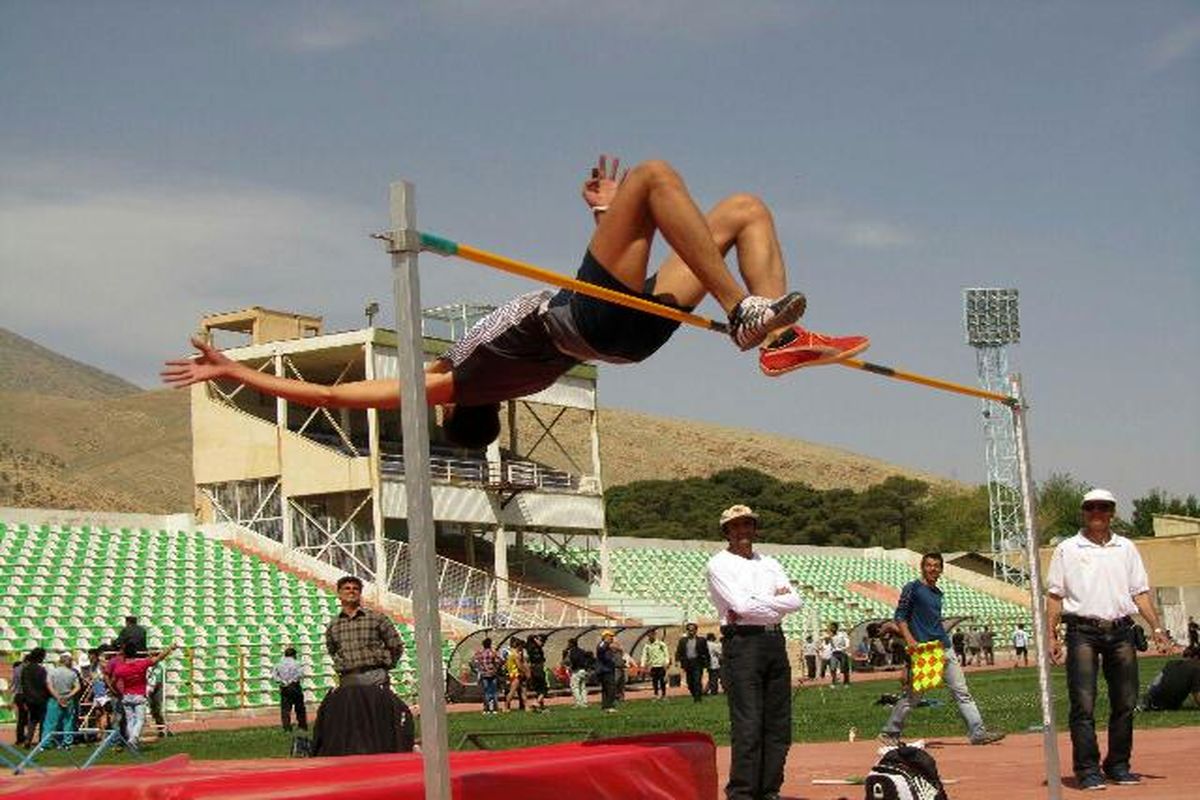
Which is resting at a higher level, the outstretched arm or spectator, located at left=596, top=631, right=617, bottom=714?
the outstretched arm

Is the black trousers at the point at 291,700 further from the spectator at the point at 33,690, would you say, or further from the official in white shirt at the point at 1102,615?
the official in white shirt at the point at 1102,615

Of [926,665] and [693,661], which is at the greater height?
[926,665]

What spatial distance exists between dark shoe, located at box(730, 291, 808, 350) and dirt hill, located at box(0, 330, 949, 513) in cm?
11738

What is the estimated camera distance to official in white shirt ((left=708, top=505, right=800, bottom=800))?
8117mm

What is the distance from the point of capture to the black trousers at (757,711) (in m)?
8.09

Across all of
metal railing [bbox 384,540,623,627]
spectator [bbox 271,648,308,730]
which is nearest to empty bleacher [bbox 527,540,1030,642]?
metal railing [bbox 384,540,623,627]

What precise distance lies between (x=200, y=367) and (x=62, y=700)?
583 inches

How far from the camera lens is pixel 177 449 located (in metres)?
146

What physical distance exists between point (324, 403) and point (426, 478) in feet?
5.18

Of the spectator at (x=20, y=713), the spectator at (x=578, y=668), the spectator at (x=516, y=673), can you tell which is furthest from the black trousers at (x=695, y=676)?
the spectator at (x=20, y=713)

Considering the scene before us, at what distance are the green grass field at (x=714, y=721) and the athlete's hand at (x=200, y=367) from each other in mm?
6012

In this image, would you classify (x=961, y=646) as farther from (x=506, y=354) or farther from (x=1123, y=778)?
(x=506, y=354)

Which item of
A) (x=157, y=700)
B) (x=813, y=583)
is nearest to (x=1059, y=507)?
(x=813, y=583)

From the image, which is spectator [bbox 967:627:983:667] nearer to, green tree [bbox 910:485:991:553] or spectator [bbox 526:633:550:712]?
spectator [bbox 526:633:550:712]
